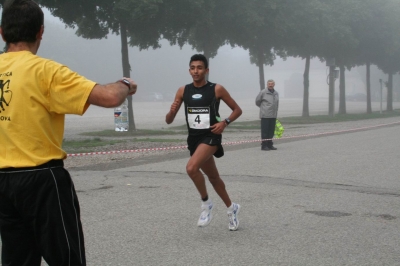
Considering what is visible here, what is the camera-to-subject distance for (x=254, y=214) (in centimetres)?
801

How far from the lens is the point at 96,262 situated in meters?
5.74

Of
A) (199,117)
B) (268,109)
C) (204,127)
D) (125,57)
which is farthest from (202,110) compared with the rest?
(125,57)

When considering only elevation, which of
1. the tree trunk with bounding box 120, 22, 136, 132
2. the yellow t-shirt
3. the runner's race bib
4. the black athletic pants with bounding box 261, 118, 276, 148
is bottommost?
the black athletic pants with bounding box 261, 118, 276, 148

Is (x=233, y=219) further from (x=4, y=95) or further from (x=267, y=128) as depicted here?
(x=267, y=128)

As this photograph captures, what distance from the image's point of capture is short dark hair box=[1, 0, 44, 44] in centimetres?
334

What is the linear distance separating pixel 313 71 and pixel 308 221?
12965 centimetres

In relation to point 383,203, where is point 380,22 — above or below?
above

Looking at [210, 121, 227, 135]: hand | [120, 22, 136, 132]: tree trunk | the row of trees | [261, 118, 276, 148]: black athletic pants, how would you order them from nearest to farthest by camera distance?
[210, 121, 227, 135]: hand
[261, 118, 276, 148]: black athletic pants
the row of trees
[120, 22, 136, 132]: tree trunk

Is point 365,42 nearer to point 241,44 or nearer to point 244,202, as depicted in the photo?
point 241,44

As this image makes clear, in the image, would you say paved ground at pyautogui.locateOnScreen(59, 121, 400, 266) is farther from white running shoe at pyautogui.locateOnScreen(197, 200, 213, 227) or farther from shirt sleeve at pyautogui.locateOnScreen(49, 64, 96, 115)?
shirt sleeve at pyautogui.locateOnScreen(49, 64, 96, 115)

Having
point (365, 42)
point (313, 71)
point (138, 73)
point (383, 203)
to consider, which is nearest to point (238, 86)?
point (313, 71)

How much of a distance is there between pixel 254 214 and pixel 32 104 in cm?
503

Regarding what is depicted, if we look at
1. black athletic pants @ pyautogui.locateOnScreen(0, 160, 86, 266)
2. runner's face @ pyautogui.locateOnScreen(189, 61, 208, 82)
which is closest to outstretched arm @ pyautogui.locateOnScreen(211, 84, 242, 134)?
runner's face @ pyautogui.locateOnScreen(189, 61, 208, 82)

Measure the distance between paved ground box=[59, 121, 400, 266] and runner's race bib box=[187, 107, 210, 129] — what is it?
3.66 feet
